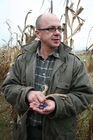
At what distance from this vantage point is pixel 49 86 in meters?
1.40

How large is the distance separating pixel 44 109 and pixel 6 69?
5.65 ft

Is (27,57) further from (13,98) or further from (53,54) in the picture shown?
(13,98)

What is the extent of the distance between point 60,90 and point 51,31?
0.50 meters

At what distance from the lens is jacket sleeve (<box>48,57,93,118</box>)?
4.04 feet

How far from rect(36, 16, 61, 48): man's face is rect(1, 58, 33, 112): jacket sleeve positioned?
1.06 ft

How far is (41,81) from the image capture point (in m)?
1.48

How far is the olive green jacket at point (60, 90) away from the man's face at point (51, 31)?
0.08 m

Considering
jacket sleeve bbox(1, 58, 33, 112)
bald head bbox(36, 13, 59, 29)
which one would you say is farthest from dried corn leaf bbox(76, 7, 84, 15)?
jacket sleeve bbox(1, 58, 33, 112)

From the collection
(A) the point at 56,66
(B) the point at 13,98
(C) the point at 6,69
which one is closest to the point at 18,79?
(B) the point at 13,98

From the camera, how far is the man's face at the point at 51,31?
1456 millimetres

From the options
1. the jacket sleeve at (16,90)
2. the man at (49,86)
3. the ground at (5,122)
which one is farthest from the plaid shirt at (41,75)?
the ground at (5,122)

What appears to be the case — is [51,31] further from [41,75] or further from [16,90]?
[16,90]

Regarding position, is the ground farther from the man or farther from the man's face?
the man's face

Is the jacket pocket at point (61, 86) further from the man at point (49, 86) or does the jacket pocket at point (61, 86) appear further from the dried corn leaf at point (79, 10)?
the dried corn leaf at point (79, 10)
